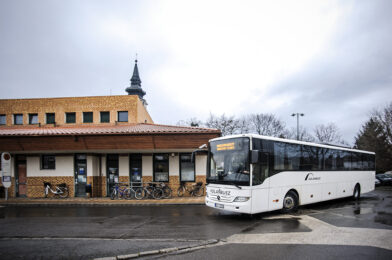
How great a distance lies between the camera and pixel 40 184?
15.8 metres

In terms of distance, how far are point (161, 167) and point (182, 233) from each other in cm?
942

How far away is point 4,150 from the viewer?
14.8 metres

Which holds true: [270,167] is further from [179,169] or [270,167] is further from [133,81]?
[133,81]

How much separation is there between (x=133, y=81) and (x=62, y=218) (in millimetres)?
47207

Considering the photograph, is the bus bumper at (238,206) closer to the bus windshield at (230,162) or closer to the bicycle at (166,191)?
the bus windshield at (230,162)

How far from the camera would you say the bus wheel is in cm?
930

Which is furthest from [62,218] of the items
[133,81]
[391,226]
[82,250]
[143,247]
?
[133,81]

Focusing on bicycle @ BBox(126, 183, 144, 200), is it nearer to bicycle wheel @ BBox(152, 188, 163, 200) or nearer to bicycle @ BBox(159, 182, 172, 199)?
bicycle wheel @ BBox(152, 188, 163, 200)

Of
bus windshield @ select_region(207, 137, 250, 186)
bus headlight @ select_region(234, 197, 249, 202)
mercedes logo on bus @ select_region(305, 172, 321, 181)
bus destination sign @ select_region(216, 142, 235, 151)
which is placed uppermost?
bus destination sign @ select_region(216, 142, 235, 151)

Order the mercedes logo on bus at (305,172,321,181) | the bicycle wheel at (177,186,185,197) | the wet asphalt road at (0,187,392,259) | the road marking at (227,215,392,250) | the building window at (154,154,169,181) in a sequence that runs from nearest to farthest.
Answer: the wet asphalt road at (0,187,392,259) < the road marking at (227,215,392,250) < the mercedes logo on bus at (305,172,321,181) < the bicycle wheel at (177,186,185,197) < the building window at (154,154,169,181)

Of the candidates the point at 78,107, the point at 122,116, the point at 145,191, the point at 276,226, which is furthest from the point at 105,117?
the point at 276,226

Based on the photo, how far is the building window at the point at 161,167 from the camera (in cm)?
1599

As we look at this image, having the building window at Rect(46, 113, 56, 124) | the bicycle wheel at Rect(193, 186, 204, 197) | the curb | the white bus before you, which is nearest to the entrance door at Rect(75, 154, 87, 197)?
the bicycle wheel at Rect(193, 186, 204, 197)

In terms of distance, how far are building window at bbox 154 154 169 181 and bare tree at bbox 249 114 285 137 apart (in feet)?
112
